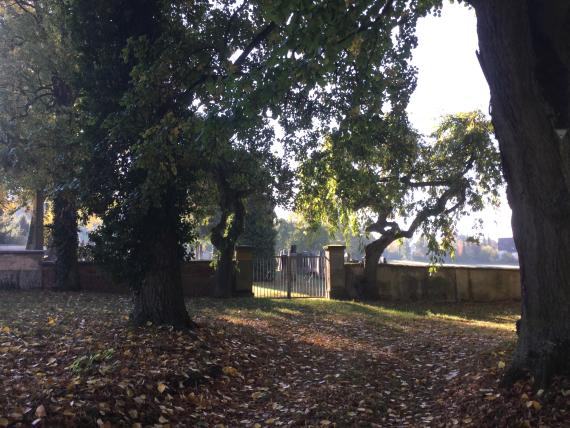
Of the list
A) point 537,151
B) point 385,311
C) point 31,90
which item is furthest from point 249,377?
point 31,90

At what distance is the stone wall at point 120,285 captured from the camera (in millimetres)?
18156

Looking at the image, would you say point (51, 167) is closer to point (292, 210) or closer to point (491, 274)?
point (292, 210)

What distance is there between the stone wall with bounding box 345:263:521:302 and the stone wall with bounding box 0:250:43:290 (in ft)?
35.8

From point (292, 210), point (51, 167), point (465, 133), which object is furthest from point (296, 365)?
point (465, 133)

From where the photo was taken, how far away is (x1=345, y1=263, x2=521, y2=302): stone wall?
64.4 ft

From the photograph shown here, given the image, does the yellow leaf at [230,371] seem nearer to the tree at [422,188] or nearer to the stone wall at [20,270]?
the tree at [422,188]

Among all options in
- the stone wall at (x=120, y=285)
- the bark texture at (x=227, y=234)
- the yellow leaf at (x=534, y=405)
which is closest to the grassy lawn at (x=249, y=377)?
the yellow leaf at (x=534, y=405)

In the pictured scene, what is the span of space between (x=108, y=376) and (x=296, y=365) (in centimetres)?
329

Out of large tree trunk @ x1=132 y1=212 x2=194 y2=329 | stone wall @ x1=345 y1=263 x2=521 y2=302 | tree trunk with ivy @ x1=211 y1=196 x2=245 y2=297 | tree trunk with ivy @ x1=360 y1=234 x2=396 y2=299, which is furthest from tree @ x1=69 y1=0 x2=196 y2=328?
stone wall @ x1=345 y1=263 x2=521 y2=302

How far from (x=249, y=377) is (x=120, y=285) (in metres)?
11.6

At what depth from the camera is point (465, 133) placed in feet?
58.3

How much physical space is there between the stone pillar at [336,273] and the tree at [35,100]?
8.77m

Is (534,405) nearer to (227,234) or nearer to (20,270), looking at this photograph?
(227,234)

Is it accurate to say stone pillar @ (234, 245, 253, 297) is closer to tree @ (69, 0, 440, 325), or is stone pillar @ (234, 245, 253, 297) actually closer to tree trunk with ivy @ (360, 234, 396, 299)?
tree trunk with ivy @ (360, 234, 396, 299)
